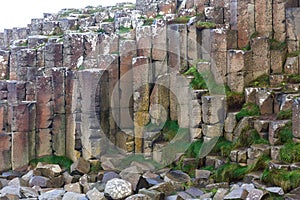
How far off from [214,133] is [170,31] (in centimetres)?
434

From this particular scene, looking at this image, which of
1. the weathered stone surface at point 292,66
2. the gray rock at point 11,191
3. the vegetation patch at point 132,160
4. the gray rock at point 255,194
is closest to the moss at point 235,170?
the gray rock at point 255,194

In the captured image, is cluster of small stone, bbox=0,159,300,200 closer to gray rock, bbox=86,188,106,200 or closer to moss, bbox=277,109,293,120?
gray rock, bbox=86,188,106,200

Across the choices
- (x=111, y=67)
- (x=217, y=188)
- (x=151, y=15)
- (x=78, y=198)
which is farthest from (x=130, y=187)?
(x=151, y=15)

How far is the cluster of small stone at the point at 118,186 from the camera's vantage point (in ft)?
42.2

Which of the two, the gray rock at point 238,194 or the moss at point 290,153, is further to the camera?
the moss at point 290,153

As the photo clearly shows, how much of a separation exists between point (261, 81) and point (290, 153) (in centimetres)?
418

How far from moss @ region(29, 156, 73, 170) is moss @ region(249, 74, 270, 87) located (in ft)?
22.0

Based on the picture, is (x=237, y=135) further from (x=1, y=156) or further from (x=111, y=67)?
(x=1, y=156)

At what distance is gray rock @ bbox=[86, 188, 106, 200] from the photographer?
13.5 meters

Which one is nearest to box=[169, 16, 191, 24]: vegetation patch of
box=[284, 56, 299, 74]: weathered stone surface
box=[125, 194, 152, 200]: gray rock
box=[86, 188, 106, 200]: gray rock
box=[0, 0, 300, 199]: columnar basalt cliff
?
box=[0, 0, 300, 199]: columnar basalt cliff

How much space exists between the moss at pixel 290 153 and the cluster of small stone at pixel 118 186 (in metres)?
1.19

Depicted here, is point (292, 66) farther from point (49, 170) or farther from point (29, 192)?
point (29, 192)

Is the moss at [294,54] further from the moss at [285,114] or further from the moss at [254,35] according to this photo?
the moss at [285,114]

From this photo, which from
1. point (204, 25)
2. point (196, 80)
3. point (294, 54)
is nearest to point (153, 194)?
point (196, 80)
